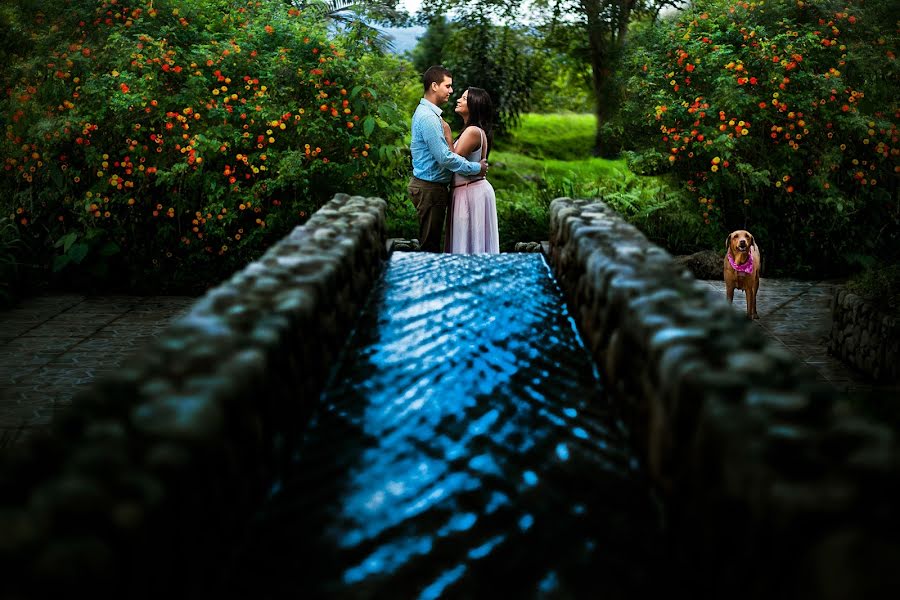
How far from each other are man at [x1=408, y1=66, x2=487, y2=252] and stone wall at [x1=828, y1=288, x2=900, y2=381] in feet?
8.94

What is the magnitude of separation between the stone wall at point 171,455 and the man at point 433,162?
384 cm

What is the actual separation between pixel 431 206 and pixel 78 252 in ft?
10.4

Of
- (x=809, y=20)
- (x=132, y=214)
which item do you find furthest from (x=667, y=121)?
(x=132, y=214)

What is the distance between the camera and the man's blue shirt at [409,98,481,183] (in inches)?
243

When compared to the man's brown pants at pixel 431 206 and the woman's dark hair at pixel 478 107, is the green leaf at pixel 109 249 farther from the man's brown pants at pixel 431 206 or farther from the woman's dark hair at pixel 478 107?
the woman's dark hair at pixel 478 107

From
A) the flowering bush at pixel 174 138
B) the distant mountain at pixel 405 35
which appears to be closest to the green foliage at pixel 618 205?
the flowering bush at pixel 174 138

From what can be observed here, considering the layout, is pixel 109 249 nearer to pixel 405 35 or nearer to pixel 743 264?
pixel 743 264

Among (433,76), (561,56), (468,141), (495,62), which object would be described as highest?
(561,56)

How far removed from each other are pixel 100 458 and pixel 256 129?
6714mm

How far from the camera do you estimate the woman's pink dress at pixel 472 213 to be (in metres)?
6.49

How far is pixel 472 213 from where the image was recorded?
6.50 meters

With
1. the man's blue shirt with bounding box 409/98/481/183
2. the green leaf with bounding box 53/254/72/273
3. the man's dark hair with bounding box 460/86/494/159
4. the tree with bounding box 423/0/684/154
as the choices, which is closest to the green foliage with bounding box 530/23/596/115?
the tree with bounding box 423/0/684/154

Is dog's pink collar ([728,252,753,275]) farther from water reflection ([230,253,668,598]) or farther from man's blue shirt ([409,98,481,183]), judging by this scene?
water reflection ([230,253,668,598])

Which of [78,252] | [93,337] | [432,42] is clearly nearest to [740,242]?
[93,337]
